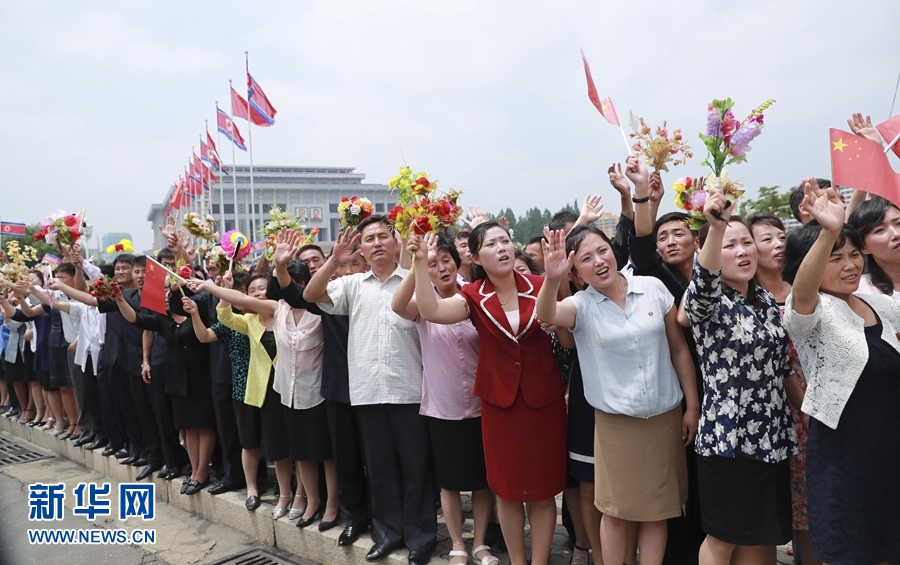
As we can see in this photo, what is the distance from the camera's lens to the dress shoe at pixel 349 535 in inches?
160

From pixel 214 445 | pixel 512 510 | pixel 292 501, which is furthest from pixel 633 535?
pixel 214 445

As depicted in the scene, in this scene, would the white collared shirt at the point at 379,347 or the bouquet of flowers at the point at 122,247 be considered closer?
the white collared shirt at the point at 379,347

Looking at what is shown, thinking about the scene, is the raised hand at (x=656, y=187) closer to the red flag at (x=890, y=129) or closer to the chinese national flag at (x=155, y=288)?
the red flag at (x=890, y=129)

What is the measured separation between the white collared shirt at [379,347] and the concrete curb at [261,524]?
0.99 m

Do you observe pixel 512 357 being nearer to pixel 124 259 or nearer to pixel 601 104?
pixel 601 104

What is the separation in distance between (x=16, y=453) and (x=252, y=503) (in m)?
5.43

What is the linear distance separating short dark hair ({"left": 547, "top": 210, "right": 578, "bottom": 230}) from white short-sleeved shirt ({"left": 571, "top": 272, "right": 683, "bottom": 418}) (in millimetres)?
1548

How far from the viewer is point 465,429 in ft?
11.7

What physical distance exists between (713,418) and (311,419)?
2.75m

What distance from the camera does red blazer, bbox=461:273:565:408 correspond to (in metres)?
3.17

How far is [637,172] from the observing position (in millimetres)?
3221

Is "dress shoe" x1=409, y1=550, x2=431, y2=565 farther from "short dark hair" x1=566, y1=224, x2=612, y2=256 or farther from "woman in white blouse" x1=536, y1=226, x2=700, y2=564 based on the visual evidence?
"short dark hair" x1=566, y1=224, x2=612, y2=256

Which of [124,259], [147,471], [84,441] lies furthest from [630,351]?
[84,441]

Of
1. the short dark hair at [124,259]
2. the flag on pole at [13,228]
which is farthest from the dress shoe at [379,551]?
the flag on pole at [13,228]
